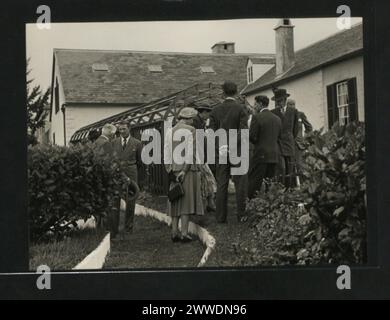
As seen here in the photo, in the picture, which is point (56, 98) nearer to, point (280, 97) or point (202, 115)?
point (202, 115)

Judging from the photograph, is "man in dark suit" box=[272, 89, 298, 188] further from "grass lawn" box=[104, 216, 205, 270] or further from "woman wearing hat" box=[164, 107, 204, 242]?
"grass lawn" box=[104, 216, 205, 270]

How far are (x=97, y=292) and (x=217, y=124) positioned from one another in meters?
1.63

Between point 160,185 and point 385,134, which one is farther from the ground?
point 385,134

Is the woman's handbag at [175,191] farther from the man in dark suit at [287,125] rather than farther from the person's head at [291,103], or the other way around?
the person's head at [291,103]

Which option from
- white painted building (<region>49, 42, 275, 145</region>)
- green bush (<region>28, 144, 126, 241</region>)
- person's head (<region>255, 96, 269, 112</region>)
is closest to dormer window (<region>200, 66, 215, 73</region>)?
white painted building (<region>49, 42, 275, 145</region>)

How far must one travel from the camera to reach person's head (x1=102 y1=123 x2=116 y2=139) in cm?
524

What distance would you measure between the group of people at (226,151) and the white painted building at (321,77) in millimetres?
88

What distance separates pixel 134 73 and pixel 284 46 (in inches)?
48.1

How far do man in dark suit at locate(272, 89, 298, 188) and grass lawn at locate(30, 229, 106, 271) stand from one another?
62.0 inches

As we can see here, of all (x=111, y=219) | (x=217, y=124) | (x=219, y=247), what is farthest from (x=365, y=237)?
(x=111, y=219)

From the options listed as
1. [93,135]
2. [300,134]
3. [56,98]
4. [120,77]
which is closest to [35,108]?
[56,98]

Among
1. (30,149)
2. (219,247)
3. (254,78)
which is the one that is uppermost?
(254,78)

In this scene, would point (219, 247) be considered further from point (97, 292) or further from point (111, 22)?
point (111, 22)
